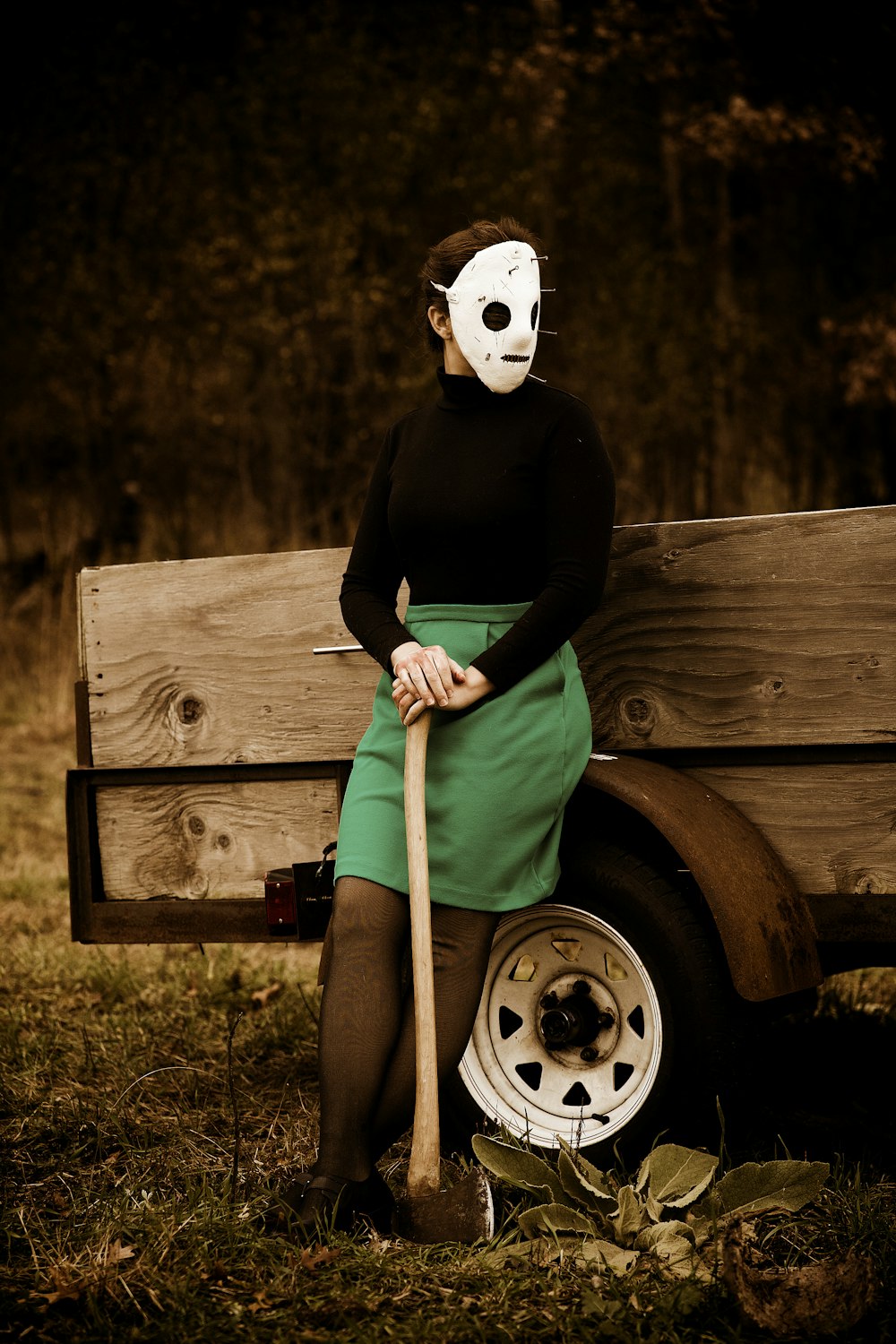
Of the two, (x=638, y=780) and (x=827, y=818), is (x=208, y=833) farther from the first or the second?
(x=827, y=818)

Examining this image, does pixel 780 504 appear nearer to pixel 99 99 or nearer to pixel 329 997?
pixel 329 997

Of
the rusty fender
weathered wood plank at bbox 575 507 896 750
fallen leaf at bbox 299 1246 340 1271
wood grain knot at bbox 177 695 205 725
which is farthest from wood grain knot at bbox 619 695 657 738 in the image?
fallen leaf at bbox 299 1246 340 1271

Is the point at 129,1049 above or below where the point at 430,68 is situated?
below

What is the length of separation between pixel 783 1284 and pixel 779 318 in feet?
41.2

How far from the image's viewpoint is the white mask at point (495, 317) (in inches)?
110

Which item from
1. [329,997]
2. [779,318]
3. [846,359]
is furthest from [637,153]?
[329,997]

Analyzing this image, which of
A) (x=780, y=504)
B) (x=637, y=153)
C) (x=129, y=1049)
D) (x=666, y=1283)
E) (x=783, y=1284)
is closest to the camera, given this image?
(x=783, y=1284)

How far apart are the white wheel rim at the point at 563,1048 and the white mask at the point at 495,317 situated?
1186 mm

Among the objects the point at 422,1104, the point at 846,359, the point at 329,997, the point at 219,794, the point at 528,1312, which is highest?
the point at 846,359

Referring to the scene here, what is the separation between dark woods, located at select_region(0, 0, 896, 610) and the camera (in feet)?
39.9

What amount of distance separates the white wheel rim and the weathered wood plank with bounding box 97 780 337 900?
58 centimetres

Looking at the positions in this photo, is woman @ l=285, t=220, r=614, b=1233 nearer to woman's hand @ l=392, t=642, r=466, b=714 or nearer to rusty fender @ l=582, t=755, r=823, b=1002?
woman's hand @ l=392, t=642, r=466, b=714

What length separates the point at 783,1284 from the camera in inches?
87.0

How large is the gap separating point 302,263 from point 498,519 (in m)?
10.2
